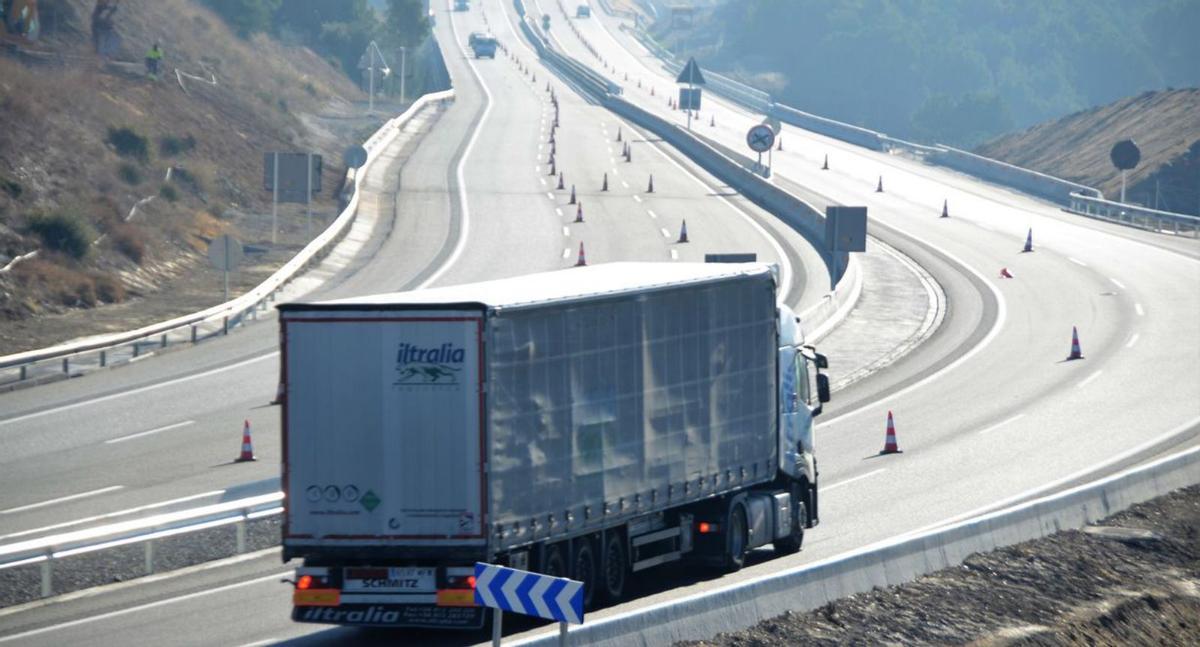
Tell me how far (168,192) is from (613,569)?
41397mm

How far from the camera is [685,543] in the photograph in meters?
17.5

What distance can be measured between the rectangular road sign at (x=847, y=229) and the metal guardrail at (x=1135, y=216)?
917 inches

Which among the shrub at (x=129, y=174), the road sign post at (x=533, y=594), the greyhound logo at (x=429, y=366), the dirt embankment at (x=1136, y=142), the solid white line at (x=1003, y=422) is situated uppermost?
the dirt embankment at (x=1136, y=142)

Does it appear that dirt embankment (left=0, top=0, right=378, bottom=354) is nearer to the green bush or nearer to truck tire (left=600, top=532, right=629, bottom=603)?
the green bush

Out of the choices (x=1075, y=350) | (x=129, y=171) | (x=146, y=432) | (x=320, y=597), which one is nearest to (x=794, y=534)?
(x=320, y=597)

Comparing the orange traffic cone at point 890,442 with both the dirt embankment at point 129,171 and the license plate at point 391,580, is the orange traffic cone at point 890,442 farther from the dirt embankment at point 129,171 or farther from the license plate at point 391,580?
the dirt embankment at point 129,171

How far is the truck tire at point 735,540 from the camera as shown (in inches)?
703

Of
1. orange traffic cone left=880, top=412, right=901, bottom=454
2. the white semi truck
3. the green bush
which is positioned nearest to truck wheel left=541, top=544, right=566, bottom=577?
the white semi truck

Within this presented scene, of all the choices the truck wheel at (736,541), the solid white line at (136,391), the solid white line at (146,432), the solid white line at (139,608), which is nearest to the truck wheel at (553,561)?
the truck wheel at (736,541)

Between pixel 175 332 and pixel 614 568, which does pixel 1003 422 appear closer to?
pixel 614 568

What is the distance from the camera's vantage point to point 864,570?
1583 cm

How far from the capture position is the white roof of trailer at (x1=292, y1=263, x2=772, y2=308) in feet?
47.3

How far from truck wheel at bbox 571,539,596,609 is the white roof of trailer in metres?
2.39

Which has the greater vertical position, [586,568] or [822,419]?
[822,419]
